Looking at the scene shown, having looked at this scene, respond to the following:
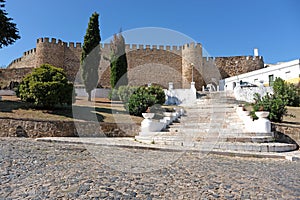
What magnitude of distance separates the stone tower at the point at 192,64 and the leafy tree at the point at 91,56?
47.1ft

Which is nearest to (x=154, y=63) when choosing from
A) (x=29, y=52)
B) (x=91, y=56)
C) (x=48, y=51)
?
(x=48, y=51)

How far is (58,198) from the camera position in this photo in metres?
2.71

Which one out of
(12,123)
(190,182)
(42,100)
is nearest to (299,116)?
(190,182)

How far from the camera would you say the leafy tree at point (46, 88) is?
9828mm

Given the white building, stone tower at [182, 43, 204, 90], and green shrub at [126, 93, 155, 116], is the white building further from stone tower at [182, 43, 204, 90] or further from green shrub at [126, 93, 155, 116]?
green shrub at [126, 93, 155, 116]

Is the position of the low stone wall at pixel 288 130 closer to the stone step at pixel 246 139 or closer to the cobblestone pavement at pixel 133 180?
the stone step at pixel 246 139

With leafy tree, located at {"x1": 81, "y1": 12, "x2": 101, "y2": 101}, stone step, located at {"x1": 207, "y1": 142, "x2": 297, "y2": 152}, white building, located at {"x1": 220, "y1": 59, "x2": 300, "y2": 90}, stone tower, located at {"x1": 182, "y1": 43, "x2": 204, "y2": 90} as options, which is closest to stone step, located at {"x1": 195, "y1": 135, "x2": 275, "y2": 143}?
stone step, located at {"x1": 207, "y1": 142, "x2": 297, "y2": 152}

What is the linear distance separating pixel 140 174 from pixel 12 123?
6.64m

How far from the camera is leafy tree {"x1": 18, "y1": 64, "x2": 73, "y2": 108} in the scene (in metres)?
9.83

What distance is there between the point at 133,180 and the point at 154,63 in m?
27.0

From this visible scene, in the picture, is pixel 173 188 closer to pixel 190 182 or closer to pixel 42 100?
A: pixel 190 182

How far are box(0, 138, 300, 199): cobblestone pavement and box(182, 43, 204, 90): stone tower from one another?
2364 cm

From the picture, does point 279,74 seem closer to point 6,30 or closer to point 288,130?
point 288,130

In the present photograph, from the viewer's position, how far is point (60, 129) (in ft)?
29.4
